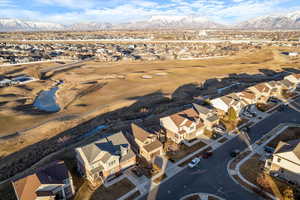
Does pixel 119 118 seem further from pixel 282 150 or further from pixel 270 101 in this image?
pixel 270 101

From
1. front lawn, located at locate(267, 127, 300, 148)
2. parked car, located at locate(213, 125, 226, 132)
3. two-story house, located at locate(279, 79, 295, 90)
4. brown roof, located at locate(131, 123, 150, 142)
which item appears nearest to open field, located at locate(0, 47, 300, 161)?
brown roof, located at locate(131, 123, 150, 142)

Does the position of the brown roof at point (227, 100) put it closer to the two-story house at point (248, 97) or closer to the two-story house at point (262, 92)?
the two-story house at point (248, 97)

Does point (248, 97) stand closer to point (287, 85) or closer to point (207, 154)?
point (287, 85)

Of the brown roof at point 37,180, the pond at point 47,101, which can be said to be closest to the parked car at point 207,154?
the brown roof at point 37,180

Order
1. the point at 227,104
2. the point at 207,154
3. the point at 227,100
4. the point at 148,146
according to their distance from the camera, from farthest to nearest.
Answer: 1. the point at 227,100
2. the point at 227,104
3. the point at 207,154
4. the point at 148,146

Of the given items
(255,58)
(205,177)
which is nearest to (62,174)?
(205,177)

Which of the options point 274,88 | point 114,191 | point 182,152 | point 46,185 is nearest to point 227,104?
point 182,152
